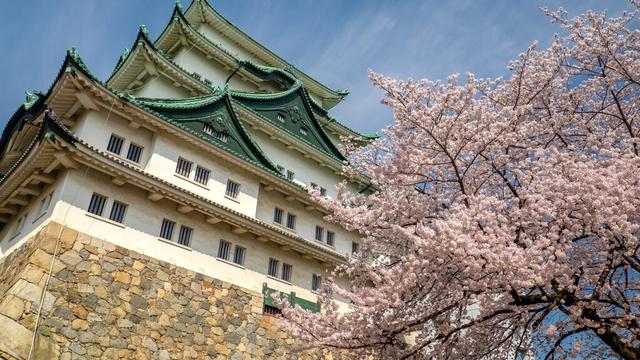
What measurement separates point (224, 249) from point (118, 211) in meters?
4.14

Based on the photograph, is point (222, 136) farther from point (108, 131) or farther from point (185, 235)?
point (185, 235)

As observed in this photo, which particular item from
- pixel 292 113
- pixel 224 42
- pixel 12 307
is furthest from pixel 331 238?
pixel 224 42

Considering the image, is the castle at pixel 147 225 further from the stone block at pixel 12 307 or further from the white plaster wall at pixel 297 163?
the white plaster wall at pixel 297 163

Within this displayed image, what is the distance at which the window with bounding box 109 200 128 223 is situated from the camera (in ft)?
48.3

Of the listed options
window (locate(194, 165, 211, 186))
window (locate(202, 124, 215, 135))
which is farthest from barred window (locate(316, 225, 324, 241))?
window (locate(202, 124, 215, 135))

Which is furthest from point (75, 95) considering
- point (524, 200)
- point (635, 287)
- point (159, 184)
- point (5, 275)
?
point (635, 287)

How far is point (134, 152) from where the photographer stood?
16.5 metres

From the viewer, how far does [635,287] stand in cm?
837

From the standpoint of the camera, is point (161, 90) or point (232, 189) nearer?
point (232, 189)

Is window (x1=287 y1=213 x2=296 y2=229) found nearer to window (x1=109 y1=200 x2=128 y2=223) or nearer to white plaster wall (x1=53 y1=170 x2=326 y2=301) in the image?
white plaster wall (x1=53 y1=170 x2=326 y2=301)

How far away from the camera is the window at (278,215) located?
20.0 meters

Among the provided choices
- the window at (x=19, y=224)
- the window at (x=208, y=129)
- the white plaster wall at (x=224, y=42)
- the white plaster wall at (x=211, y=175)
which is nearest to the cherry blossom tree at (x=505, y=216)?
the white plaster wall at (x=211, y=175)

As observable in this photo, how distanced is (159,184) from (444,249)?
10240 millimetres

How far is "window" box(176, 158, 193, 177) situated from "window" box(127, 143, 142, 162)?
1448mm
